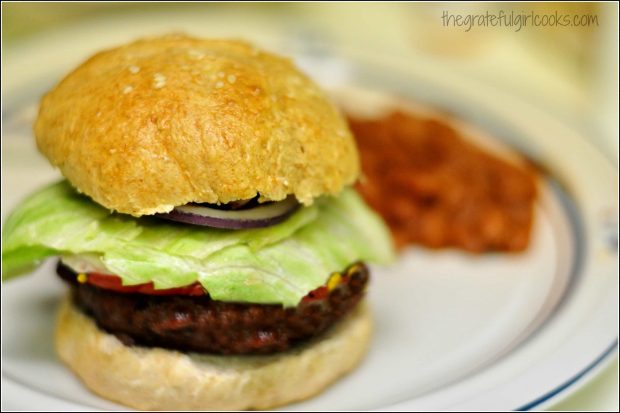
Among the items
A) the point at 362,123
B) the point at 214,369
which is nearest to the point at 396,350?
the point at 214,369


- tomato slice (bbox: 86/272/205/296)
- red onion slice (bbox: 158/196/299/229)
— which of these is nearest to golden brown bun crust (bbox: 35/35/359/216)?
red onion slice (bbox: 158/196/299/229)

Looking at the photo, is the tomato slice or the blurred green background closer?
the tomato slice

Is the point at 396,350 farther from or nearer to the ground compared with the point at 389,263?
nearer to the ground

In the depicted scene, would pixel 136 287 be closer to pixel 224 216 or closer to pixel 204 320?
pixel 204 320

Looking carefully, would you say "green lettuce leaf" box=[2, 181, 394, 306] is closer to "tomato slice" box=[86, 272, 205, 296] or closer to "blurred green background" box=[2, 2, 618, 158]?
"tomato slice" box=[86, 272, 205, 296]

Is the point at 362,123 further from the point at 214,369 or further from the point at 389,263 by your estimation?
the point at 214,369

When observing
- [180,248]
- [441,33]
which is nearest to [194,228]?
[180,248]

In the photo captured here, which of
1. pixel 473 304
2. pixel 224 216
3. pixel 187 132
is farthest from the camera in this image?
pixel 473 304
